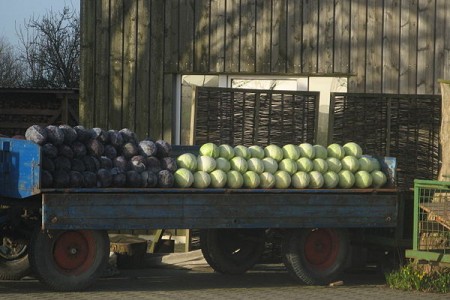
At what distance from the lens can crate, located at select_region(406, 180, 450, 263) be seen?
489 inches

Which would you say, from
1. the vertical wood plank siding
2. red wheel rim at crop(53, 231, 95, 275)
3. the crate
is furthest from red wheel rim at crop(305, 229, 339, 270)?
the vertical wood plank siding

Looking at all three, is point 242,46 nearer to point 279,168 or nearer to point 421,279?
point 279,168

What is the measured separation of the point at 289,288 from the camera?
512 inches

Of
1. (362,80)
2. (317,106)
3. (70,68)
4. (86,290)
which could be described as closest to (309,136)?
(317,106)

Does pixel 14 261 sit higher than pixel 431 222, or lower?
lower

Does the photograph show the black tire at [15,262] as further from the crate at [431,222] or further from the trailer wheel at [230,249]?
the crate at [431,222]

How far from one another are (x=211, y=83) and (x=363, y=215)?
450cm

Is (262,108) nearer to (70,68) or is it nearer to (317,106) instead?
(317,106)

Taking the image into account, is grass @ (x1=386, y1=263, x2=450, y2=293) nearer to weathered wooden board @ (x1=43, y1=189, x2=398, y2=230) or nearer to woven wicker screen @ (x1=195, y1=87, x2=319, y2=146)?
weathered wooden board @ (x1=43, y1=189, x2=398, y2=230)

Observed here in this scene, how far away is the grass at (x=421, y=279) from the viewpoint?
41.6 ft

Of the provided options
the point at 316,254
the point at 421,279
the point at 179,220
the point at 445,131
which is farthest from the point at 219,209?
the point at 445,131

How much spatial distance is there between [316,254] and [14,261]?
3.45 meters

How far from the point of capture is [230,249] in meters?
14.2

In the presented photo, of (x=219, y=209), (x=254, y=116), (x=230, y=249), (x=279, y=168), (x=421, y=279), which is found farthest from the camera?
(x=254, y=116)
